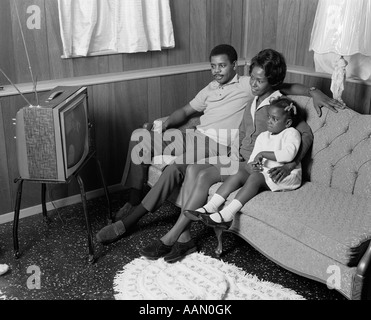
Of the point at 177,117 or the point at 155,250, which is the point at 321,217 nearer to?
the point at 155,250

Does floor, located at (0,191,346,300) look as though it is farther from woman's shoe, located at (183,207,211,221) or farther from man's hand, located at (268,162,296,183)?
man's hand, located at (268,162,296,183)

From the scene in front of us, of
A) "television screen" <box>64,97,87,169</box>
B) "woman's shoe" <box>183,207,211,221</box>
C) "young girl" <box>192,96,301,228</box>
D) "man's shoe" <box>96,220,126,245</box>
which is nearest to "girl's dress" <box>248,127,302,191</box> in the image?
"young girl" <box>192,96,301,228</box>

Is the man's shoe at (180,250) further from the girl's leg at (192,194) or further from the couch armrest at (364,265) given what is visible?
the couch armrest at (364,265)

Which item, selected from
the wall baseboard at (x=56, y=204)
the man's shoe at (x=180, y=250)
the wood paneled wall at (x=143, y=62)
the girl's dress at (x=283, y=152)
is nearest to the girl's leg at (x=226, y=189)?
the girl's dress at (x=283, y=152)

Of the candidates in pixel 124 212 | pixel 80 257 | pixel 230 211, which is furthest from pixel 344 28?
pixel 80 257

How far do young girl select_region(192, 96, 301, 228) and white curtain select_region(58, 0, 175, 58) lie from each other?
3.67 ft

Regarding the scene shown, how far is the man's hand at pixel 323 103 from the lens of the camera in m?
2.70

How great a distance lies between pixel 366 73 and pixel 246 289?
148 cm

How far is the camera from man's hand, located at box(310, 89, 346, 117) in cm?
270

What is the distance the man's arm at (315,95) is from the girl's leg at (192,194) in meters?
0.63

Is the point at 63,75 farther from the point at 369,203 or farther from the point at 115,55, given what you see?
the point at 369,203

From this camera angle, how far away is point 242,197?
2523 millimetres

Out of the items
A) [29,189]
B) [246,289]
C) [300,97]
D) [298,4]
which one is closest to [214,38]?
[298,4]

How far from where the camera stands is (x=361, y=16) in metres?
2.61
